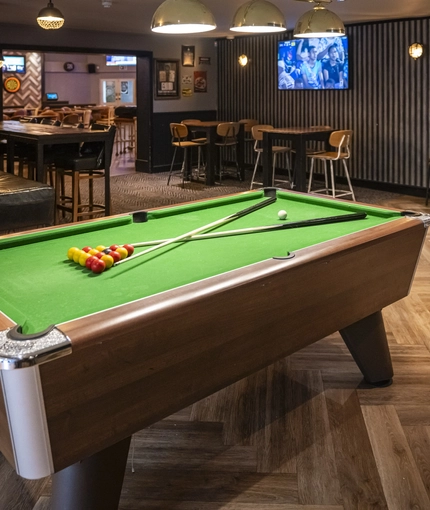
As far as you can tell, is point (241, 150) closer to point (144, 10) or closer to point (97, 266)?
point (144, 10)

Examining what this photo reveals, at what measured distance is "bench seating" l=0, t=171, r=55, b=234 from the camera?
436cm

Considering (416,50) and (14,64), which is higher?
(14,64)

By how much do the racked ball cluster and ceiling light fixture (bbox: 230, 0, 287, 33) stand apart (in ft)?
6.03

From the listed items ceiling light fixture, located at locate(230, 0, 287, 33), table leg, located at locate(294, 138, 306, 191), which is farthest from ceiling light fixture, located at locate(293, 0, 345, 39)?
table leg, located at locate(294, 138, 306, 191)

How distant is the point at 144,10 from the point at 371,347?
5.58 metres

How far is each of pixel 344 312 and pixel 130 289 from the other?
98cm

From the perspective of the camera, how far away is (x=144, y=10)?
709 centimetres

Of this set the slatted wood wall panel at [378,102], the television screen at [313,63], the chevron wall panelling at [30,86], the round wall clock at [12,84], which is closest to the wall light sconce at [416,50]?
the slatted wood wall panel at [378,102]

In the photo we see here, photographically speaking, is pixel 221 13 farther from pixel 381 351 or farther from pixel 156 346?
pixel 156 346

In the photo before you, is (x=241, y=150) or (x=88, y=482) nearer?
(x=88, y=482)

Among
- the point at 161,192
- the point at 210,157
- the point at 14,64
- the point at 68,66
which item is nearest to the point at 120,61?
the point at 68,66

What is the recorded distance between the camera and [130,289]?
1933 mm

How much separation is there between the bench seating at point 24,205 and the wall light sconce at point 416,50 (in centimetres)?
535

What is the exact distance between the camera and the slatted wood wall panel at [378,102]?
790 centimetres
